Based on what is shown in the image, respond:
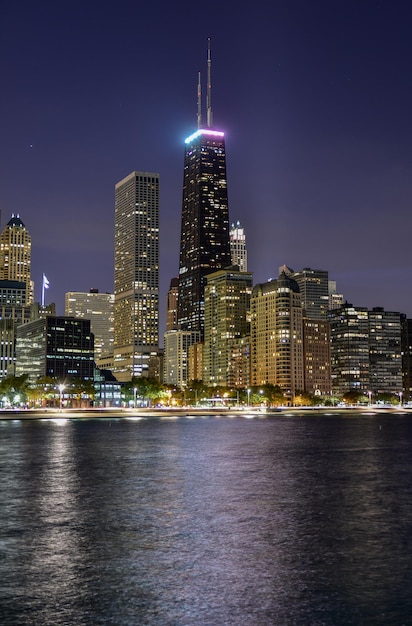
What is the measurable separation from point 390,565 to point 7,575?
14453 mm

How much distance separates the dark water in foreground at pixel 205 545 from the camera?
22250 mm

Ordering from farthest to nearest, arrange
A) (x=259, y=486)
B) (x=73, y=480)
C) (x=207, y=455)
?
(x=207, y=455)
(x=73, y=480)
(x=259, y=486)

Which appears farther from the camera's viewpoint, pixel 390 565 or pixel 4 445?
pixel 4 445

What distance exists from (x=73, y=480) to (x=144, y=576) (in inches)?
1243

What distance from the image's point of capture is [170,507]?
4203 cm

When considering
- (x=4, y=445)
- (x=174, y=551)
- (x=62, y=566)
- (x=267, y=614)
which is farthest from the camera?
(x=4, y=445)

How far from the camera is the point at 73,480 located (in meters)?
56.2

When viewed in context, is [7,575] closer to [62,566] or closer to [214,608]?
[62,566]

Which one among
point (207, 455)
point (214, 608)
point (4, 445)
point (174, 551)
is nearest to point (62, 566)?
point (174, 551)

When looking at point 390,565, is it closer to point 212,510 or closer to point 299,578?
point 299,578

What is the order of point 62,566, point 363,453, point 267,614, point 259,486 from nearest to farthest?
point 267,614 → point 62,566 → point 259,486 → point 363,453

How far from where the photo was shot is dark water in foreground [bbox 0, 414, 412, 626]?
2225cm

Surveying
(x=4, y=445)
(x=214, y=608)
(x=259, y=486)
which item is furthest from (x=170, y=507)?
(x=4, y=445)

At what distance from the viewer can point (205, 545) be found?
31281 mm
